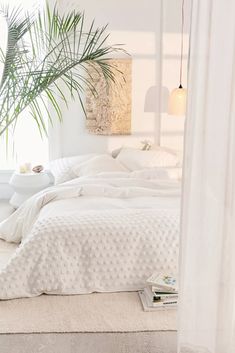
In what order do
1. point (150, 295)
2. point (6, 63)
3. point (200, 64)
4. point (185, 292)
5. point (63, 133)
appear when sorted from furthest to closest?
point (63, 133), point (150, 295), point (6, 63), point (185, 292), point (200, 64)

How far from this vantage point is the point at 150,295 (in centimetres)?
311

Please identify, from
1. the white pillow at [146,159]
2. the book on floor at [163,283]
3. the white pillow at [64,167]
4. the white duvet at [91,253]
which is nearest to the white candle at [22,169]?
the white pillow at [64,167]

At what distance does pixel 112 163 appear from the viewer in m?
4.89

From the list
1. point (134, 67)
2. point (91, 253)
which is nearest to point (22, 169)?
point (134, 67)

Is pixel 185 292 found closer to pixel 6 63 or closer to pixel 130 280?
pixel 130 280

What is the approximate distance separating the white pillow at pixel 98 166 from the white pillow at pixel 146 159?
0.09 metres

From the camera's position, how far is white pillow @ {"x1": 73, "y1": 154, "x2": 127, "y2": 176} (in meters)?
4.72

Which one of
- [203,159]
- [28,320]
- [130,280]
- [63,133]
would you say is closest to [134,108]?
[63,133]

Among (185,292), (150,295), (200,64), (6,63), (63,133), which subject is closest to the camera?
(200,64)

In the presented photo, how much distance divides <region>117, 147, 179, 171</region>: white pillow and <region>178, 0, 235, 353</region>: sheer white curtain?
280cm

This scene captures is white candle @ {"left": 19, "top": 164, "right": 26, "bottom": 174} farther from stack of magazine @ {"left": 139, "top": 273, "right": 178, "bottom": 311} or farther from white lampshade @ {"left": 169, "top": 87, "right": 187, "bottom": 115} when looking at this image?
stack of magazine @ {"left": 139, "top": 273, "right": 178, "bottom": 311}

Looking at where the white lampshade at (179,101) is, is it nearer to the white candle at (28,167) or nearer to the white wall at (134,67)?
the white wall at (134,67)

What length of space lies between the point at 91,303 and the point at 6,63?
155 cm

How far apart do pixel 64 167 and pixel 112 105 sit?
0.89 meters
